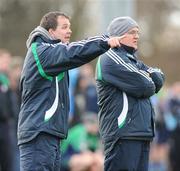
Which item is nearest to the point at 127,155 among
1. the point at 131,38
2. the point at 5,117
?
the point at 131,38

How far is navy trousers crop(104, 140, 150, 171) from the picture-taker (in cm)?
1042

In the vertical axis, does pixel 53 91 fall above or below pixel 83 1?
below

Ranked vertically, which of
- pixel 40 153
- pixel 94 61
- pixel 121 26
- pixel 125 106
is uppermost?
pixel 94 61

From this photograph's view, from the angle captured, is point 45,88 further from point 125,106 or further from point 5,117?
point 5,117

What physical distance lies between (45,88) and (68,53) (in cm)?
50

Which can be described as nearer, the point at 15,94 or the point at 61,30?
the point at 61,30

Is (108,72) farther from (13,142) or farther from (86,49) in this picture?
(13,142)

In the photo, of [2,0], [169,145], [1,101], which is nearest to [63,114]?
[1,101]

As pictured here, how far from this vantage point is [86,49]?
969 centimetres

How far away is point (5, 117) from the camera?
590 inches

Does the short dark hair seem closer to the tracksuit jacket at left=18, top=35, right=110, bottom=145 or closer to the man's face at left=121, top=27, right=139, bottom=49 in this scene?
the tracksuit jacket at left=18, top=35, right=110, bottom=145

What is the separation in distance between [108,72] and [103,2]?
282 inches

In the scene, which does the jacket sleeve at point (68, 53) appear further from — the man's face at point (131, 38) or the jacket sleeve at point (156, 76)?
the jacket sleeve at point (156, 76)

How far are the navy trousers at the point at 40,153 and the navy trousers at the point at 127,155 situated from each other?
0.78 metres
